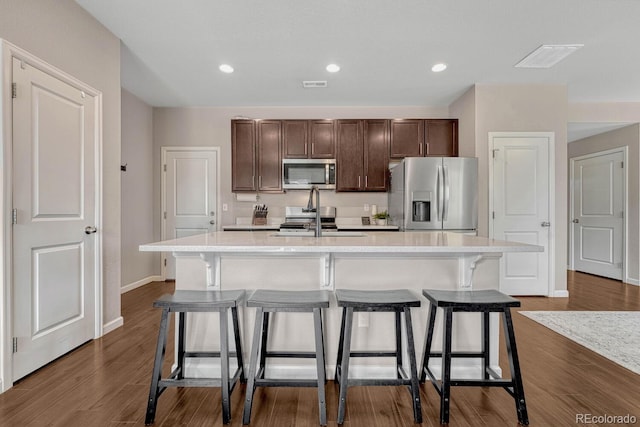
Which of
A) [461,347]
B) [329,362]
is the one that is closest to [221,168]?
[329,362]

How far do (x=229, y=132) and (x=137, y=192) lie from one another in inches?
60.1

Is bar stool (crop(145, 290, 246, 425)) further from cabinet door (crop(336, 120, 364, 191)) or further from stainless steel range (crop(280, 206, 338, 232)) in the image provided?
cabinet door (crop(336, 120, 364, 191))

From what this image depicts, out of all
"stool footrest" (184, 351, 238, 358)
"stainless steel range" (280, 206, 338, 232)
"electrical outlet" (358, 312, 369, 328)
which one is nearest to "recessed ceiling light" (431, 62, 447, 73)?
"stainless steel range" (280, 206, 338, 232)

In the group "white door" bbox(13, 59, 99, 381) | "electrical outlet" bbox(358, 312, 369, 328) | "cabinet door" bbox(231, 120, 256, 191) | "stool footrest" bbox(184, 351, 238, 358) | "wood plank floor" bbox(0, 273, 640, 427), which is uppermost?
"cabinet door" bbox(231, 120, 256, 191)

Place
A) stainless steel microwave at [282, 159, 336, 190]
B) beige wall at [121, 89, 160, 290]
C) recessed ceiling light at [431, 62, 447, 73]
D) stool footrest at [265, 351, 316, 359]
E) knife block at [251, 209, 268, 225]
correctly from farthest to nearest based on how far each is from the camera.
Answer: knife block at [251, 209, 268, 225], stainless steel microwave at [282, 159, 336, 190], beige wall at [121, 89, 160, 290], recessed ceiling light at [431, 62, 447, 73], stool footrest at [265, 351, 316, 359]

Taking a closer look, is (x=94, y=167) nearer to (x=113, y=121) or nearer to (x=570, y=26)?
(x=113, y=121)

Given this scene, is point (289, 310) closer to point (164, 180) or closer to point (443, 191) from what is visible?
point (443, 191)

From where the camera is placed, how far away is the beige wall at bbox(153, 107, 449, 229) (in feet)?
16.7

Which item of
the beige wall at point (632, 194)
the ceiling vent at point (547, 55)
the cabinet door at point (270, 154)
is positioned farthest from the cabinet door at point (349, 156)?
the beige wall at point (632, 194)

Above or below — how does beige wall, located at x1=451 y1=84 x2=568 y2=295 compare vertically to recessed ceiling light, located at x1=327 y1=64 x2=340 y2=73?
below

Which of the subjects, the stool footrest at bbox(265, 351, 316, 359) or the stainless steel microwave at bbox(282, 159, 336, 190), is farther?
the stainless steel microwave at bbox(282, 159, 336, 190)

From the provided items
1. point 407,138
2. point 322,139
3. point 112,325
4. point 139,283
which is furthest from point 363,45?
point 139,283

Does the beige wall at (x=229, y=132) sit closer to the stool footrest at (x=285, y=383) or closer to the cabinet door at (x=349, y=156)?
the cabinet door at (x=349, y=156)

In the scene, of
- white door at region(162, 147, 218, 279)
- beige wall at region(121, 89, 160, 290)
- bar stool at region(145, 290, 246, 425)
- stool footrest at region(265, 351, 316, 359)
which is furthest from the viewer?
white door at region(162, 147, 218, 279)
